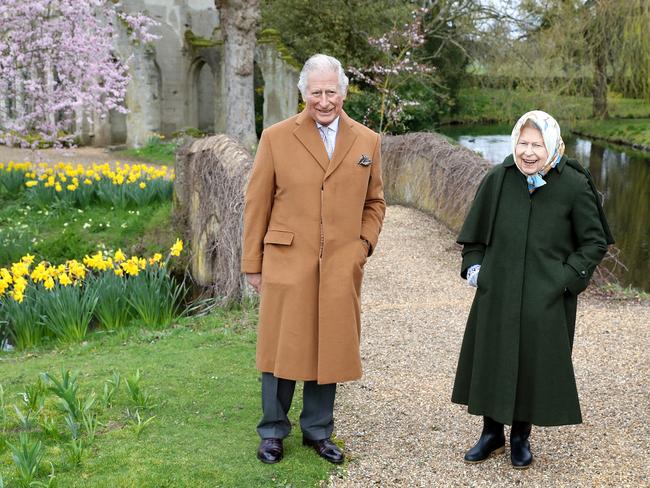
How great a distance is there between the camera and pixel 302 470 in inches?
146

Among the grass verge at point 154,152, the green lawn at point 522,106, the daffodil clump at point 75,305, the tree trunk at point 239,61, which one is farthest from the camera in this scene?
the green lawn at point 522,106

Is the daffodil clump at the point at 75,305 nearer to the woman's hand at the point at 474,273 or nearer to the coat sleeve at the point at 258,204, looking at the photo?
the coat sleeve at the point at 258,204

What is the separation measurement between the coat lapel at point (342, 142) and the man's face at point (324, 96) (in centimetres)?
7

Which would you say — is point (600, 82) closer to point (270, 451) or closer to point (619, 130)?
point (619, 130)

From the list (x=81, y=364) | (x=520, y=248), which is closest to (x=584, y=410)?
(x=520, y=248)

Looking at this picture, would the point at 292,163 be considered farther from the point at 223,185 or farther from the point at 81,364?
the point at 223,185

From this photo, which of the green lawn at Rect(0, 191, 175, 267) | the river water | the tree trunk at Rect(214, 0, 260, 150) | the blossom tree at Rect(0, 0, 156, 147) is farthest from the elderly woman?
the tree trunk at Rect(214, 0, 260, 150)

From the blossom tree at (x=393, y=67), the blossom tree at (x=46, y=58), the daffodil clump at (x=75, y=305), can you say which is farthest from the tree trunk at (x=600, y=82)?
the daffodil clump at (x=75, y=305)

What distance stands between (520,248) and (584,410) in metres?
1.58

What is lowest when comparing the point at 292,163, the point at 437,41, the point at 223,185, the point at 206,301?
the point at 206,301

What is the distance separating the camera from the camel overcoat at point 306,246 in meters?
3.59

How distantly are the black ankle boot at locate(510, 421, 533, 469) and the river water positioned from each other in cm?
664

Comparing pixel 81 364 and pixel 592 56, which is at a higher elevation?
pixel 592 56

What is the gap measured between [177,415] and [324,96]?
194cm
